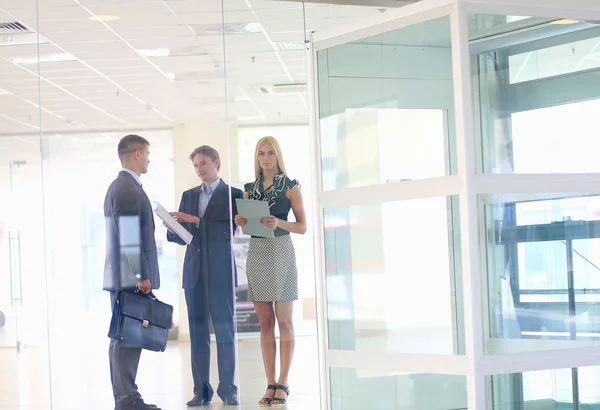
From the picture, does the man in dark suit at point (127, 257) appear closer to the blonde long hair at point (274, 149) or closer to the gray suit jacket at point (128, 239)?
the gray suit jacket at point (128, 239)

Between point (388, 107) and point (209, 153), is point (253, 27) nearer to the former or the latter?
point (209, 153)

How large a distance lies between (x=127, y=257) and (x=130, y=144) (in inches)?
29.6

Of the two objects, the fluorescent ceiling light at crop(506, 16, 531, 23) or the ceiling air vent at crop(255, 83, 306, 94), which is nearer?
the fluorescent ceiling light at crop(506, 16, 531, 23)

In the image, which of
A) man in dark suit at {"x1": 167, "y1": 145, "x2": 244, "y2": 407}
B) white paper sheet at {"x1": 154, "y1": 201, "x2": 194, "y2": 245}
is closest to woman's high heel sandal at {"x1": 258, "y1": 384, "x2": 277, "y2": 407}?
man in dark suit at {"x1": 167, "y1": 145, "x2": 244, "y2": 407}

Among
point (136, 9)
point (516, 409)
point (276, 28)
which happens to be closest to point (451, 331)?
point (516, 409)

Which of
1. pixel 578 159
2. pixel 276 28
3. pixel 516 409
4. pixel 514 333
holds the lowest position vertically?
pixel 516 409

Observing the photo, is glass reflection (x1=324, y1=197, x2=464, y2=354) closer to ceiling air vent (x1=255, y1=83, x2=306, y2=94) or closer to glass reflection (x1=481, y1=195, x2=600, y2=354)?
glass reflection (x1=481, y1=195, x2=600, y2=354)

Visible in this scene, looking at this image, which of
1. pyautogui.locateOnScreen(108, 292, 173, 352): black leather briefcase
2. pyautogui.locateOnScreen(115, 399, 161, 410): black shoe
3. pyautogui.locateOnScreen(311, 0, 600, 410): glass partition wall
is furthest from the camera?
pyautogui.locateOnScreen(115, 399, 161, 410): black shoe

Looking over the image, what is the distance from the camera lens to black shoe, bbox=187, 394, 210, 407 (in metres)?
5.24

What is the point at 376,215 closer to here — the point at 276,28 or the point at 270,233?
the point at 270,233

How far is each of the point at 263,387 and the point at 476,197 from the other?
2.03 metres

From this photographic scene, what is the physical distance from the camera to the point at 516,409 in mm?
4574

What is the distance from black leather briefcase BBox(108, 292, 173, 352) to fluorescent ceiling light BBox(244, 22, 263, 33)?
195cm

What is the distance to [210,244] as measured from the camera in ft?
17.2
